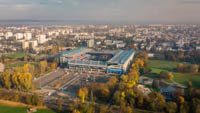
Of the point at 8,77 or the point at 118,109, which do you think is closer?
the point at 118,109

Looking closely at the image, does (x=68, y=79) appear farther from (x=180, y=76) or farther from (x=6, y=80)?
(x=180, y=76)

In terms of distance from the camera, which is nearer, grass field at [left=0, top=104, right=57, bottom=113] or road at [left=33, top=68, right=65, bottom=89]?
grass field at [left=0, top=104, right=57, bottom=113]

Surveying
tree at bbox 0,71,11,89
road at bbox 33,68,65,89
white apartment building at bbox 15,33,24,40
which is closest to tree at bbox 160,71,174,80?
road at bbox 33,68,65,89

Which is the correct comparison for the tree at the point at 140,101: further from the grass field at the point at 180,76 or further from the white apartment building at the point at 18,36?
the white apartment building at the point at 18,36

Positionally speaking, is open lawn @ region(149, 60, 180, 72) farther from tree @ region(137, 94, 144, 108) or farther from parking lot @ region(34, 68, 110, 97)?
tree @ region(137, 94, 144, 108)

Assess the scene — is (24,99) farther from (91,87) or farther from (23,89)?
(91,87)

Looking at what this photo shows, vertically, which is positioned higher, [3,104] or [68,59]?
[68,59]

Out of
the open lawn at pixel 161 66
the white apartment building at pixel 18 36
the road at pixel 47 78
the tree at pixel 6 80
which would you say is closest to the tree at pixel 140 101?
Answer: the road at pixel 47 78

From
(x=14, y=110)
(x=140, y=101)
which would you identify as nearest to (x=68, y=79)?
(x=14, y=110)

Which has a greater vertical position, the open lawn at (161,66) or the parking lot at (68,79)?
the open lawn at (161,66)

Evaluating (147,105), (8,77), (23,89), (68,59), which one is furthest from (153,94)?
(68,59)

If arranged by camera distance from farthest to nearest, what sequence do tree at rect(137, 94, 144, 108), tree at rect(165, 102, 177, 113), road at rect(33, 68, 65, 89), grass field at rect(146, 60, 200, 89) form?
grass field at rect(146, 60, 200, 89) → road at rect(33, 68, 65, 89) → tree at rect(137, 94, 144, 108) → tree at rect(165, 102, 177, 113)
